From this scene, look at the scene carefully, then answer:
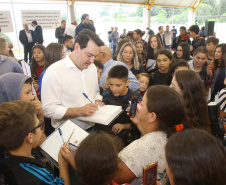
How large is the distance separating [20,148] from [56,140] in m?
0.30

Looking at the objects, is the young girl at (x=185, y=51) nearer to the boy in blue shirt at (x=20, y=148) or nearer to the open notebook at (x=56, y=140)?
the open notebook at (x=56, y=140)

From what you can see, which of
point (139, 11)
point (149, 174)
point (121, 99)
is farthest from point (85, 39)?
point (139, 11)

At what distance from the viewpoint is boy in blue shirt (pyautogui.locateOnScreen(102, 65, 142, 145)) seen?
221 cm

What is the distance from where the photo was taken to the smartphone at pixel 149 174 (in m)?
0.87

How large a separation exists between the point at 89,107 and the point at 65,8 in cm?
1119

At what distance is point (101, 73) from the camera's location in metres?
3.33

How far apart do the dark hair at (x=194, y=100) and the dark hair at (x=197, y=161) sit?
0.91 meters

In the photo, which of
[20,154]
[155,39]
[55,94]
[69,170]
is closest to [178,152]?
[69,170]

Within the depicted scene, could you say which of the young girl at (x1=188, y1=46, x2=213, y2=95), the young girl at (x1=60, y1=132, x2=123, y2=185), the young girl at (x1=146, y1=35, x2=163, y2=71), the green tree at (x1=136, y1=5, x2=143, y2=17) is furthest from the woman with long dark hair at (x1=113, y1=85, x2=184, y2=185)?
the green tree at (x1=136, y1=5, x2=143, y2=17)

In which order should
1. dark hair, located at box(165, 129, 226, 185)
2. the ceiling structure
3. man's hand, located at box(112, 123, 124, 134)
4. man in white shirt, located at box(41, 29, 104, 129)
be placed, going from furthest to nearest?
the ceiling structure < man's hand, located at box(112, 123, 124, 134) < man in white shirt, located at box(41, 29, 104, 129) < dark hair, located at box(165, 129, 226, 185)

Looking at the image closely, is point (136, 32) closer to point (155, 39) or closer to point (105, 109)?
point (155, 39)

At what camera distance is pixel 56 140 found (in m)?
1.47

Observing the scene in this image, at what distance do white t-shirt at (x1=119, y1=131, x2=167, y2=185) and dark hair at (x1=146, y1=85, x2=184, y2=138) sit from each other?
12 centimetres

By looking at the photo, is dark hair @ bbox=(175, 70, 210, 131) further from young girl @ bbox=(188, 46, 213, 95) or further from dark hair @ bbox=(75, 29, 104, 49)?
young girl @ bbox=(188, 46, 213, 95)
